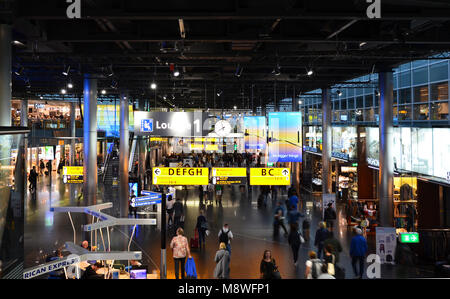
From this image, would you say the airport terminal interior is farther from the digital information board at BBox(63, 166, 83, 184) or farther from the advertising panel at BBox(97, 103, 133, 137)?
the advertising panel at BBox(97, 103, 133, 137)

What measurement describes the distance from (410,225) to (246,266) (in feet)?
25.7

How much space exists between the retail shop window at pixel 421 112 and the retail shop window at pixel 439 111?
0.42m

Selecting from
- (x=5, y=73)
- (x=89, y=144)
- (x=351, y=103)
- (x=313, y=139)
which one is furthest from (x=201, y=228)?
(x=313, y=139)

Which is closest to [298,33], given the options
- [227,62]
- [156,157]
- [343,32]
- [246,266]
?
[343,32]

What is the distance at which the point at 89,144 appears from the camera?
44.3 feet

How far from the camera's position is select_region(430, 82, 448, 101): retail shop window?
14.5 meters

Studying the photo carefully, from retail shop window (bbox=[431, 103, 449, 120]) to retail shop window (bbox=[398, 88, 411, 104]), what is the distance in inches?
→ 94.5

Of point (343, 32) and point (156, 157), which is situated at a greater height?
point (343, 32)

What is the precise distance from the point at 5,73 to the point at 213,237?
9.26 m

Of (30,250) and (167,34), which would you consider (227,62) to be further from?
(30,250)

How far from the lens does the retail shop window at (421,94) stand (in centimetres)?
1606

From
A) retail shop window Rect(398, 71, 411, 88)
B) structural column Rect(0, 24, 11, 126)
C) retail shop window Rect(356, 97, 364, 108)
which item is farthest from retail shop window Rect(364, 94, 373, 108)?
structural column Rect(0, 24, 11, 126)

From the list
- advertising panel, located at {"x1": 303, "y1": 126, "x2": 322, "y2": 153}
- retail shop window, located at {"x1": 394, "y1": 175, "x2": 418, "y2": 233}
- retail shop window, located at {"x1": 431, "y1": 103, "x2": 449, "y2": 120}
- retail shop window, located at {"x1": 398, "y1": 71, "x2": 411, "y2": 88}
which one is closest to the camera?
retail shop window, located at {"x1": 394, "y1": 175, "x2": 418, "y2": 233}

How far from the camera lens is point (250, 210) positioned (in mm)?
19328
